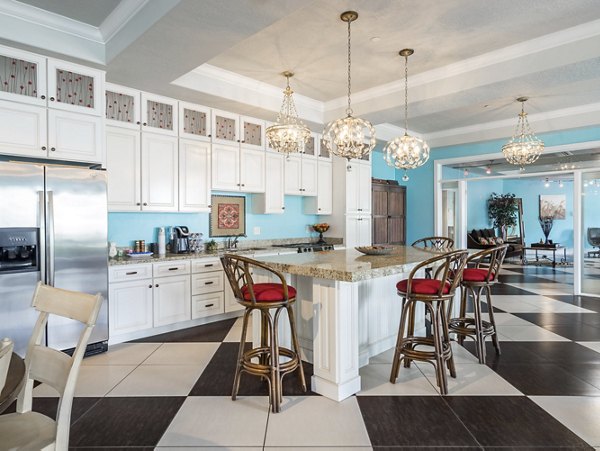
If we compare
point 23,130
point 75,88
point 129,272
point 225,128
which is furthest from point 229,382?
point 225,128

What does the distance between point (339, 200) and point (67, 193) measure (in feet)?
13.2

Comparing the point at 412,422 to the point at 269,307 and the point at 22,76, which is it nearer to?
the point at 269,307

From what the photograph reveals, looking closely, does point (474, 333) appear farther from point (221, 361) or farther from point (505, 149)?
point (505, 149)

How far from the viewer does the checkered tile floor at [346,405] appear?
7.06 feet

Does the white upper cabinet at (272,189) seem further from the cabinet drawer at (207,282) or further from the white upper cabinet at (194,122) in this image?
the cabinet drawer at (207,282)

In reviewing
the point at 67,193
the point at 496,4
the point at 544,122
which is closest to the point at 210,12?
the point at 67,193

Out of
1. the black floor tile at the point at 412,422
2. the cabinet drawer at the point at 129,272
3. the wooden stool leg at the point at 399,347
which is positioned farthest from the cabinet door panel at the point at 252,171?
the black floor tile at the point at 412,422

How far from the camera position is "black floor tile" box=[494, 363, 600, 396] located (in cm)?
273

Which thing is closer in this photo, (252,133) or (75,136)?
(75,136)

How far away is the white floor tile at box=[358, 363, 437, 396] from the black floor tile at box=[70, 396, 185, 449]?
135 centimetres

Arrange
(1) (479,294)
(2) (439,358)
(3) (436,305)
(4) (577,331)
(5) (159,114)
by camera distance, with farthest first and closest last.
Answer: (5) (159,114), (4) (577,331), (1) (479,294), (3) (436,305), (2) (439,358)

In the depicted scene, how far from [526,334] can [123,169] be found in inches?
186

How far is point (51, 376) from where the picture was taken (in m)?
1.48

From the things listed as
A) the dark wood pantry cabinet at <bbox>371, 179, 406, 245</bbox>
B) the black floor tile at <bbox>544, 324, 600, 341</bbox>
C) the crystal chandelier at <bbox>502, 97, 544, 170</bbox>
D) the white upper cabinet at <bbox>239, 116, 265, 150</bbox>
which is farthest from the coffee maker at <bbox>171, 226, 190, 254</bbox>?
the crystal chandelier at <bbox>502, 97, 544, 170</bbox>
